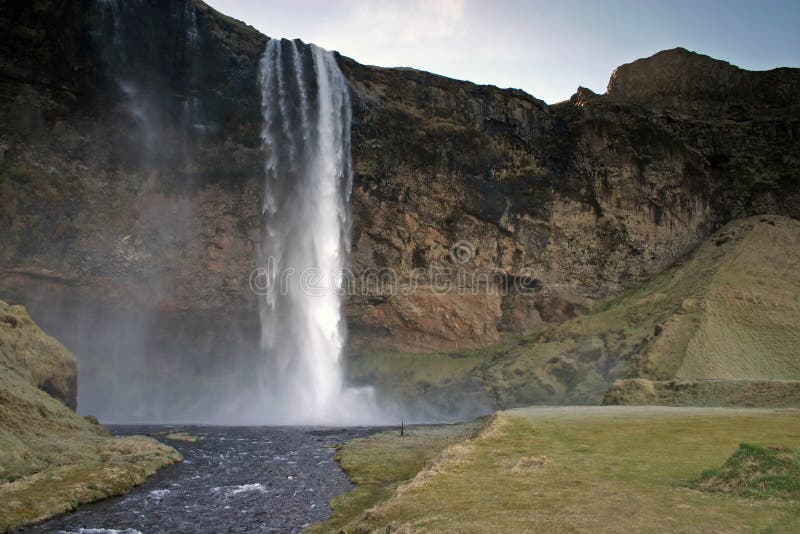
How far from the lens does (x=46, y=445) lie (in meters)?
24.2

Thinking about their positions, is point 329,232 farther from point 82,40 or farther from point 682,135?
point 682,135

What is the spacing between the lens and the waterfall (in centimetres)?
5888

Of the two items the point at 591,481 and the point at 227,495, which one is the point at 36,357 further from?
the point at 591,481

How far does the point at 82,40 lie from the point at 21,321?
99.0 ft

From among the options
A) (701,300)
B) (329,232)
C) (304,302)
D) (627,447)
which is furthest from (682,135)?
(627,447)

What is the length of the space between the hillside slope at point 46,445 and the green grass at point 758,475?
17.0 m

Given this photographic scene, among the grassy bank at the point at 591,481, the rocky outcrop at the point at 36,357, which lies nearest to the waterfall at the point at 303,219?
the rocky outcrop at the point at 36,357

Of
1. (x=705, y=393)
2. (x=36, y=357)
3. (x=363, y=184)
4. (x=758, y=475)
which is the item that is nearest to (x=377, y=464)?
(x=758, y=475)

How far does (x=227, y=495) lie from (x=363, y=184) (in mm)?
47791

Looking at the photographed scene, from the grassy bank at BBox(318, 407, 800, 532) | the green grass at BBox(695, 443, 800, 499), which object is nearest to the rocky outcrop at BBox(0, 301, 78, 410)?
the grassy bank at BBox(318, 407, 800, 532)

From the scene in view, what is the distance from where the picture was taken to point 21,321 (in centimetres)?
3438

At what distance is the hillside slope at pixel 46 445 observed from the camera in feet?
60.6

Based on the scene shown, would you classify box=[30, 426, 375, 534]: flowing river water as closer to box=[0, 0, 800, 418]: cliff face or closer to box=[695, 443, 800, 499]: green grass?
box=[695, 443, 800, 499]: green grass

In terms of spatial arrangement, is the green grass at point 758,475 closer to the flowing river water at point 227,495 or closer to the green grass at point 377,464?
the green grass at point 377,464
